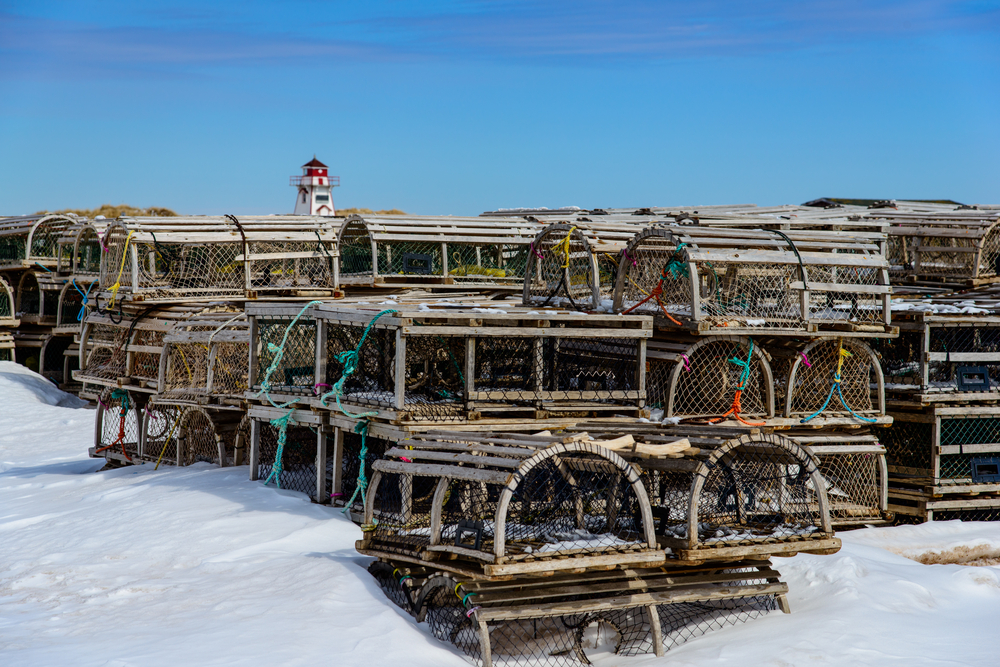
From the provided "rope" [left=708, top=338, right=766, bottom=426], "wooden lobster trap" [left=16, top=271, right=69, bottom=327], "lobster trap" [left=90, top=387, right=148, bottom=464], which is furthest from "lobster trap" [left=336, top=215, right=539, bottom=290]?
"wooden lobster trap" [left=16, top=271, right=69, bottom=327]

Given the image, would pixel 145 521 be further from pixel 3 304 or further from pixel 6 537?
pixel 3 304

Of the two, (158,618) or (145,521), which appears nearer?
(158,618)

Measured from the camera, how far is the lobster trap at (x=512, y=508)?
579 centimetres

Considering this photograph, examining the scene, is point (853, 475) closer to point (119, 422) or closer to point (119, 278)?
point (119, 278)

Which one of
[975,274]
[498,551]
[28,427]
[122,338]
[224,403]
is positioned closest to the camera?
[498,551]

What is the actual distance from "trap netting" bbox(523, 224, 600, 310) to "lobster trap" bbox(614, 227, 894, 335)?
409mm

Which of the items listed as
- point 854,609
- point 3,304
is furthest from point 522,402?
point 3,304

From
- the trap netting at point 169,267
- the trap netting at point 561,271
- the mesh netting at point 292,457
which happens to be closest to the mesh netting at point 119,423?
the trap netting at point 169,267

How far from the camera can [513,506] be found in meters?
6.81

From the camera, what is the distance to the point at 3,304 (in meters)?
17.5

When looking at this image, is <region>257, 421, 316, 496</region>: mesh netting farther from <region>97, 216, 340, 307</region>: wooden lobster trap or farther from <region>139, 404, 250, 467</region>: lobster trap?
<region>97, 216, 340, 307</region>: wooden lobster trap

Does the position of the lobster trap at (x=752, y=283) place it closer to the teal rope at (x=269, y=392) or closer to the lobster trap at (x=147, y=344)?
the teal rope at (x=269, y=392)

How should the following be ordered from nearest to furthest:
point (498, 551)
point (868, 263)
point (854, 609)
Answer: point (498, 551)
point (854, 609)
point (868, 263)

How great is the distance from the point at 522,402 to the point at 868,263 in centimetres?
353
